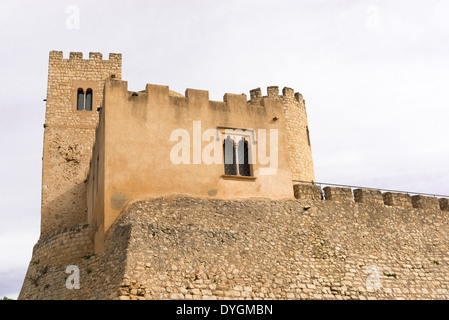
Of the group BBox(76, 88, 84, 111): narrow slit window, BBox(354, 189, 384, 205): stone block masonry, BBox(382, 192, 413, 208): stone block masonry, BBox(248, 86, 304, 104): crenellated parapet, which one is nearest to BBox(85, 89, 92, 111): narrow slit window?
BBox(76, 88, 84, 111): narrow slit window

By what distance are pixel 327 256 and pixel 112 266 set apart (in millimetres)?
5920

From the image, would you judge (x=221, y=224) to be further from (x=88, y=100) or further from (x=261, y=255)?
(x=88, y=100)

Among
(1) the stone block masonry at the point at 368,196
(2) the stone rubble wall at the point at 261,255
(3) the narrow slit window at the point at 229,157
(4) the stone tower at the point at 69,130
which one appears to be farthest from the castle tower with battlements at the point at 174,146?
(4) the stone tower at the point at 69,130

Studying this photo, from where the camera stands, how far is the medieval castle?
13758 mm

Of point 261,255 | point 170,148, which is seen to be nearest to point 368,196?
point 261,255

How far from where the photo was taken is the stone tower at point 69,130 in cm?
2484

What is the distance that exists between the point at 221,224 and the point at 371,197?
576 cm

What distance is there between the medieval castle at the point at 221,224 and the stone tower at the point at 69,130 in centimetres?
544

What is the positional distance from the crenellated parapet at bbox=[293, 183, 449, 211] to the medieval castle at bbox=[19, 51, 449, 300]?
4cm

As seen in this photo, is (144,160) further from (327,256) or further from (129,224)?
(327,256)
